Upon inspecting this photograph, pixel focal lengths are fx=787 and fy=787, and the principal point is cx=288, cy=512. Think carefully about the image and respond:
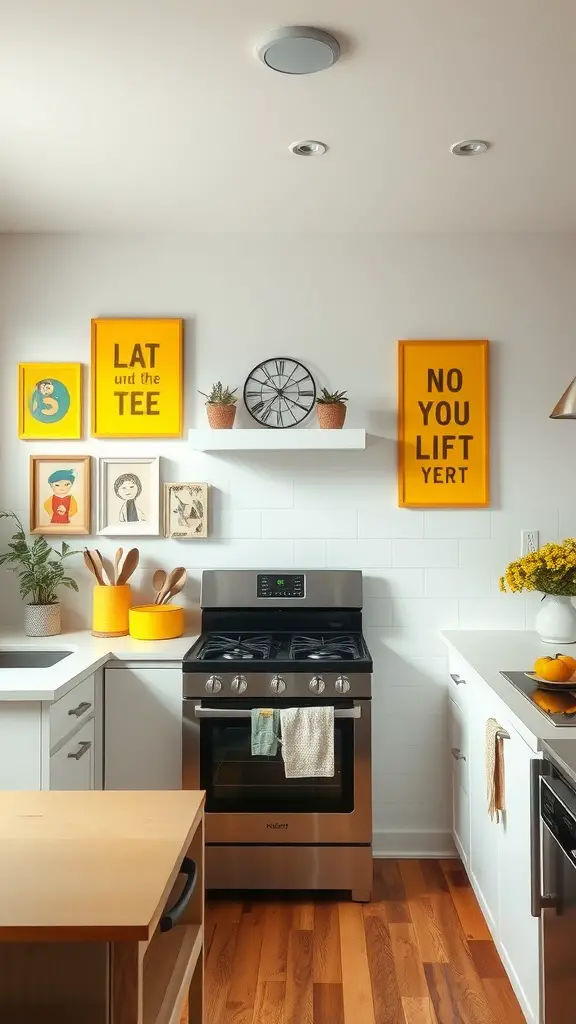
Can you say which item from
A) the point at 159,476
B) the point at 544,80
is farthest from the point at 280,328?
the point at 544,80

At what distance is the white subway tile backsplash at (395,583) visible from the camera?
3.28 meters

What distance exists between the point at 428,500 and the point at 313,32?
72.1 inches

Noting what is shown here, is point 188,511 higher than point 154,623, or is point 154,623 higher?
point 188,511

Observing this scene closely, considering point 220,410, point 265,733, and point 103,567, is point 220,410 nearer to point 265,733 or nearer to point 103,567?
point 103,567

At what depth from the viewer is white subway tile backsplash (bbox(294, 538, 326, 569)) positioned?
329 centimetres

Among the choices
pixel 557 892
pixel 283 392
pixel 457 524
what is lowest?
pixel 557 892

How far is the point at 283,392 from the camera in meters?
3.26

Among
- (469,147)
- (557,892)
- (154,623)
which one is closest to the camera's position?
(557,892)

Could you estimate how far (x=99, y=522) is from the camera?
3.32 metres

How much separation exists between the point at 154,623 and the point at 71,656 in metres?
0.37

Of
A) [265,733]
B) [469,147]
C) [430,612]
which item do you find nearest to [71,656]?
[265,733]

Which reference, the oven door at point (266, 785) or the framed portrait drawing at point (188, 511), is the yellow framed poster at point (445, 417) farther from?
the oven door at point (266, 785)

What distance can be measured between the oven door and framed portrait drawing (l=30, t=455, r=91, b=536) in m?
0.99

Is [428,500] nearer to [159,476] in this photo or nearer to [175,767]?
[159,476]
